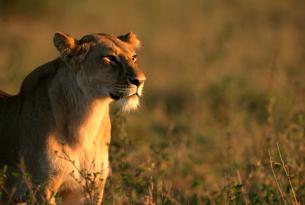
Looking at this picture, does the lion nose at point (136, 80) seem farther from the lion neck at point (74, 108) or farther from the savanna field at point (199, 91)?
the savanna field at point (199, 91)

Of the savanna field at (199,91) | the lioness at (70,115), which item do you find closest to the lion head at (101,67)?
the lioness at (70,115)

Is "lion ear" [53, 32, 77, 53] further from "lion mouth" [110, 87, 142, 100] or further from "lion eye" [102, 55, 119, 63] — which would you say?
"lion mouth" [110, 87, 142, 100]

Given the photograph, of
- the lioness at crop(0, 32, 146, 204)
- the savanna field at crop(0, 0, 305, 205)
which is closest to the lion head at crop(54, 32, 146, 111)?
the lioness at crop(0, 32, 146, 204)

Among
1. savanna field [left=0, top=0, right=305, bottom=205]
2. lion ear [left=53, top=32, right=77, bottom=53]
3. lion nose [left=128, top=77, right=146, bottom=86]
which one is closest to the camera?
lion nose [left=128, top=77, right=146, bottom=86]

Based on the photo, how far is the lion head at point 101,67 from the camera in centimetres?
605

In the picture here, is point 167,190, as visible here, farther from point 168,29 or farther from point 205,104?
point 168,29

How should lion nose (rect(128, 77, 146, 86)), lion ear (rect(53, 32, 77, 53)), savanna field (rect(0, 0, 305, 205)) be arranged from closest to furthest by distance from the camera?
lion nose (rect(128, 77, 146, 86)) → lion ear (rect(53, 32, 77, 53)) → savanna field (rect(0, 0, 305, 205))

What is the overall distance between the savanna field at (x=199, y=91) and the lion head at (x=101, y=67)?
Answer: 2.18ft

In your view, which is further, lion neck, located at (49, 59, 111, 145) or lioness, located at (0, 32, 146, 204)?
lion neck, located at (49, 59, 111, 145)

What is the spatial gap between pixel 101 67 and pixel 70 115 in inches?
15.9

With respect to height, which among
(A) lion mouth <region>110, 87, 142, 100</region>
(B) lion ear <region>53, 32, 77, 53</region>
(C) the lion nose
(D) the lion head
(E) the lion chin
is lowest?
(E) the lion chin

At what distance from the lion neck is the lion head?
0.17 ft

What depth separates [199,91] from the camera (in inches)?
469

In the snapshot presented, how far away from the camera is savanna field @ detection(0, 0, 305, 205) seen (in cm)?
692
